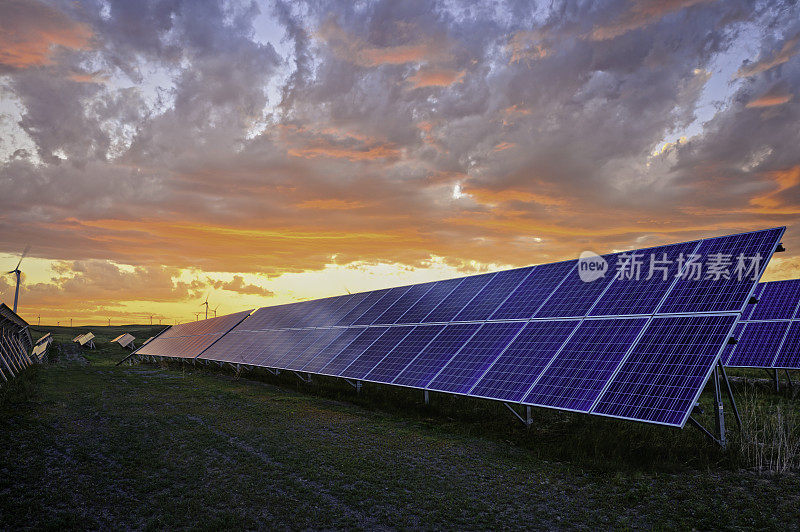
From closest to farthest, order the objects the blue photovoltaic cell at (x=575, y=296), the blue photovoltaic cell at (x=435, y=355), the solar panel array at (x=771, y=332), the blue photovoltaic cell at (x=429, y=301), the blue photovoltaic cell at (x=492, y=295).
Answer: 1. the blue photovoltaic cell at (x=575, y=296)
2. the blue photovoltaic cell at (x=435, y=355)
3. the blue photovoltaic cell at (x=492, y=295)
4. the blue photovoltaic cell at (x=429, y=301)
5. the solar panel array at (x=771, y=332)

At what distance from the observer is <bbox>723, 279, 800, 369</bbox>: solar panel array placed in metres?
25.1

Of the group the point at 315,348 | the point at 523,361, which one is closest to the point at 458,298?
the point at 523,361

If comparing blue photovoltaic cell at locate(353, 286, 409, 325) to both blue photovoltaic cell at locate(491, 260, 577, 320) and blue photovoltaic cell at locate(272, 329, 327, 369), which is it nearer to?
blue photovoltaic cell at locate(272, 329, 327, 369)

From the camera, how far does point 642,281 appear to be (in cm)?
1609

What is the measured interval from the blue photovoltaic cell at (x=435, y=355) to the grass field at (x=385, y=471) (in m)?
1.55

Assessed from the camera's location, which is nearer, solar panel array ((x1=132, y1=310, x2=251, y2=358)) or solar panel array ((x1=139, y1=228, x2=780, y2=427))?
solar panel array ((x1=139, y1=228, x2=780, y2=427))

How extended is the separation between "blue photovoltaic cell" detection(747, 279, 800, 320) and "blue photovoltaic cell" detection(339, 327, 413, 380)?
2224 centimetres

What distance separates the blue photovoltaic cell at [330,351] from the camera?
2435 centimetres

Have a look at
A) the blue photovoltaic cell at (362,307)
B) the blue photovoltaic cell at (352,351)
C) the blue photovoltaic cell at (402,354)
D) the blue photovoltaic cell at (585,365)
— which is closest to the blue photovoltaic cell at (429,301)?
the blue photovoltaic cell at (352,351)

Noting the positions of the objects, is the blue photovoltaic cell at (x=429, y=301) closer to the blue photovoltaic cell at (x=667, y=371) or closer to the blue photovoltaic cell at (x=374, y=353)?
the blue photovoltaic cell at (x=374, y=353)

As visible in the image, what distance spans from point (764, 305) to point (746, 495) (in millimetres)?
26037

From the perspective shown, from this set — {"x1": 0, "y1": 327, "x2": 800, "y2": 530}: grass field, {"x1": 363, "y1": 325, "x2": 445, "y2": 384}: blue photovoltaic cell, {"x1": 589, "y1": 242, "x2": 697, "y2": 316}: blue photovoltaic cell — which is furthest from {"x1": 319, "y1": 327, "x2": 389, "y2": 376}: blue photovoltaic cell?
{"x1": 589, "y1": 242, "x2": 697, "y2": 316}: blue photovoltaic cell

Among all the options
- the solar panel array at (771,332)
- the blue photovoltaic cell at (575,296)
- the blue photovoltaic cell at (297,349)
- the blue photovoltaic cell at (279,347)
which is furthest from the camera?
the blue photovoltaic cell at (279,347)

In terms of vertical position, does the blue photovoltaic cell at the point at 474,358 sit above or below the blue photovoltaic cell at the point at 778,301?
below
